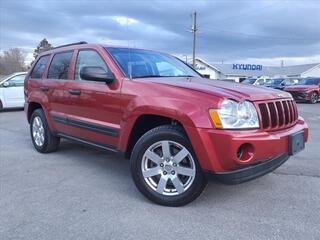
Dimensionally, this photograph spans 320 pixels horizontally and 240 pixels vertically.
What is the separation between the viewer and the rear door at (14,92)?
A: 13.8 metres

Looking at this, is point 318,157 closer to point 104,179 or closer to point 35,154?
point 104,179

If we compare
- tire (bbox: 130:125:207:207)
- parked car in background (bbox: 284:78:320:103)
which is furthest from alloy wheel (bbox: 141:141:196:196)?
parked car in background (bbox: 284:78:320:103)

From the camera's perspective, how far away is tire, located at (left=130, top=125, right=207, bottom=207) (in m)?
3.75

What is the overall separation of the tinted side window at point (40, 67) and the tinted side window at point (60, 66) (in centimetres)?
32

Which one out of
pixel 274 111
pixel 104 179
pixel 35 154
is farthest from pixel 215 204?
pixel 35 154

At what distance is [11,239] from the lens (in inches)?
125

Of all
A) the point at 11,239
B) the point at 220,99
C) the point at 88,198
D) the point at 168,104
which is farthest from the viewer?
the point at 88,198

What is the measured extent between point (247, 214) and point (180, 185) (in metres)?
0.73

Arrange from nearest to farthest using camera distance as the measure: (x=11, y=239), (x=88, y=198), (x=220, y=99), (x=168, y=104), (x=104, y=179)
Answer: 1. (x=11, y=239)
2. (x=220, y=99)
3. (x=168, y=104)
4. (x=88, y=198)
5. (x=104, y=179)

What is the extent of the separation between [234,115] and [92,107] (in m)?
2.07

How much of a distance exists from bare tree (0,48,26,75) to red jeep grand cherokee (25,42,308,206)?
6269 cm

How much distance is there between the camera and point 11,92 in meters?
13.9

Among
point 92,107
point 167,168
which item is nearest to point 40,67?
point 92,107

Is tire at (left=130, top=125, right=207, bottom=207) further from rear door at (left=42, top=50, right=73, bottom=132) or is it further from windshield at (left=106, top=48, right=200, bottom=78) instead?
rear door at (left=42, top=50, right=73, bottom=132)
